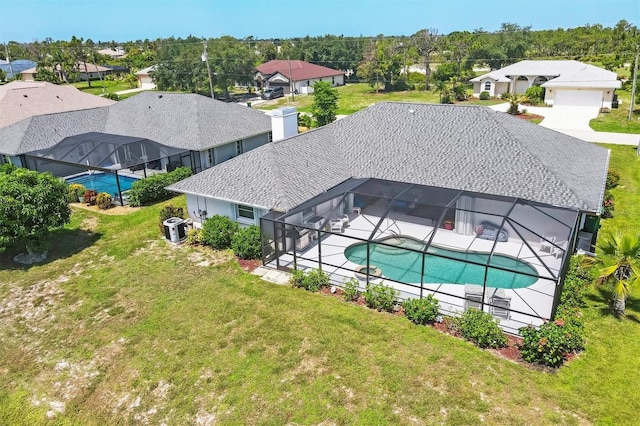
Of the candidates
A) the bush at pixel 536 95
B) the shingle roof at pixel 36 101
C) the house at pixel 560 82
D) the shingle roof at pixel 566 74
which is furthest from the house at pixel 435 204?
the bush at pixel 536 95

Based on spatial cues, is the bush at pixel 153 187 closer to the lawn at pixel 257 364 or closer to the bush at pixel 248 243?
the lawn at pixel 257 364

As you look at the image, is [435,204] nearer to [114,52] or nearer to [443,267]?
[443,267]

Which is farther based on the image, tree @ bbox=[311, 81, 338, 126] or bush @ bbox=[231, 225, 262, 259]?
tree @ bbox=[311, 81, 338, 126]

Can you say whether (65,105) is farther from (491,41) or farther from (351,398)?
(491,41)

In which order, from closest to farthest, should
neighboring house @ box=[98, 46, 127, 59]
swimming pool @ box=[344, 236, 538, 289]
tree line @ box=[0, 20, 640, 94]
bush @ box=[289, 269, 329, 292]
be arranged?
1. swimming pool @ box=[344, 236, 538, 289]
2. bush @ box=[289, 269, 329, 292]
3. tree line @ box=[0, 20, 640, 94]
4. neighboring house @ box=[98, 46, 127, 59]

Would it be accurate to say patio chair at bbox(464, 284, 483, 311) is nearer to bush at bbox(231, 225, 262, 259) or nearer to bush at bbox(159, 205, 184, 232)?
bush at bbox(231, 225, 262, 259)

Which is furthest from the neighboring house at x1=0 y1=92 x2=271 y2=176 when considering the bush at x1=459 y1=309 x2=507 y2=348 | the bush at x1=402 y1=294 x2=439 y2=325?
the bush at x1=459 y1=309 x2=507 y2=348

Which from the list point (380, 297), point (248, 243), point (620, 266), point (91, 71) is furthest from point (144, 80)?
point (620, 266)
